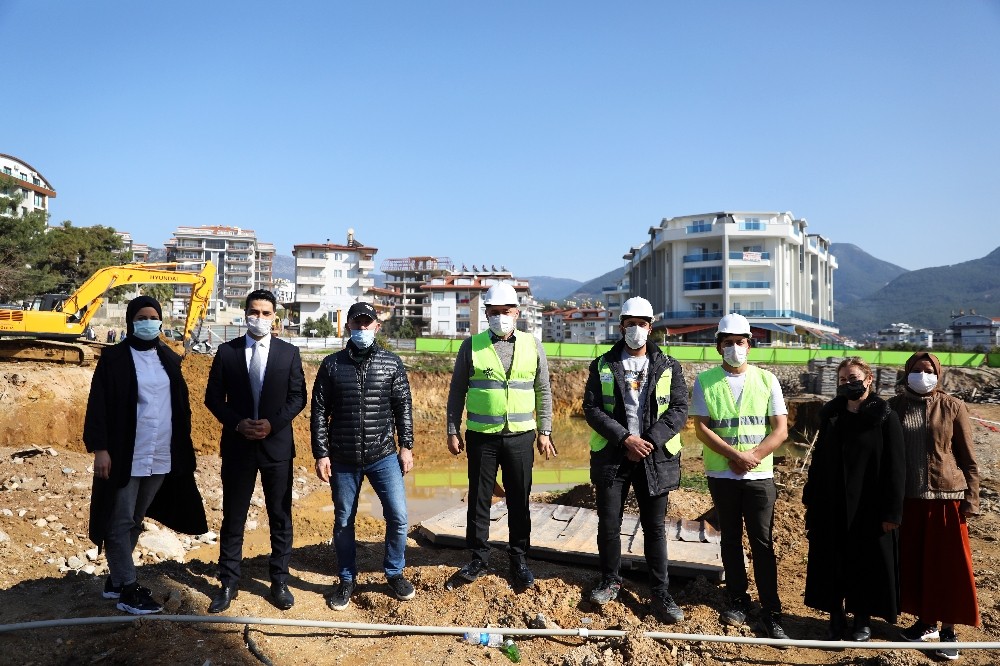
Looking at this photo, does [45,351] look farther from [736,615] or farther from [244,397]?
[736,615]

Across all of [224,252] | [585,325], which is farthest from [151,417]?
[224,252]

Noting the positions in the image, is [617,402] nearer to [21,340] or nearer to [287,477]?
[287,477]

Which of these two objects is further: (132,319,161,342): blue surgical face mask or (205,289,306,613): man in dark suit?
(205,289,306,613): man in dark suit

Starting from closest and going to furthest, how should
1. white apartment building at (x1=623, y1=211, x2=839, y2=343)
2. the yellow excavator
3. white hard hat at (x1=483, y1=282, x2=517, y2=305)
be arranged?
white hard hat at (x1=483, y1=282, x2=517, y2=305) < the yellow excavator < white apartment building at (x1=623, y1=211, x2=839, y2=343)

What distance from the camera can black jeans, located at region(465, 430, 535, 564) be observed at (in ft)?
14.9

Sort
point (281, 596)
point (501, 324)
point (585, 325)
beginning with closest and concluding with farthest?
1. point (281, 596)
2. point (501, 324)
3. point (585, 325)

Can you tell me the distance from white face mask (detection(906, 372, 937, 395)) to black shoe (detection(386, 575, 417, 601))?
3.73 metres

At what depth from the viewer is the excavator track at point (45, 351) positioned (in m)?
15.7

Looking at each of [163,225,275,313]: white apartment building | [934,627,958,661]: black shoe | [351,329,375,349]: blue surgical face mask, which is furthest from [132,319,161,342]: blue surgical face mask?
[163,225,275,313]: white apartment building

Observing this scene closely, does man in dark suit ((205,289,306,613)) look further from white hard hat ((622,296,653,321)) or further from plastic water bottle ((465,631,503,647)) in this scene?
white hard hat ((622,296,653,321))

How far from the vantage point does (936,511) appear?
13.7 ft

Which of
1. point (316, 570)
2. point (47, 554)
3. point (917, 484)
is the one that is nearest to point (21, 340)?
point (47, 554)

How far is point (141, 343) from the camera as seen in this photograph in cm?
427

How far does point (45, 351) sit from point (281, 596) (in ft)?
49.5
